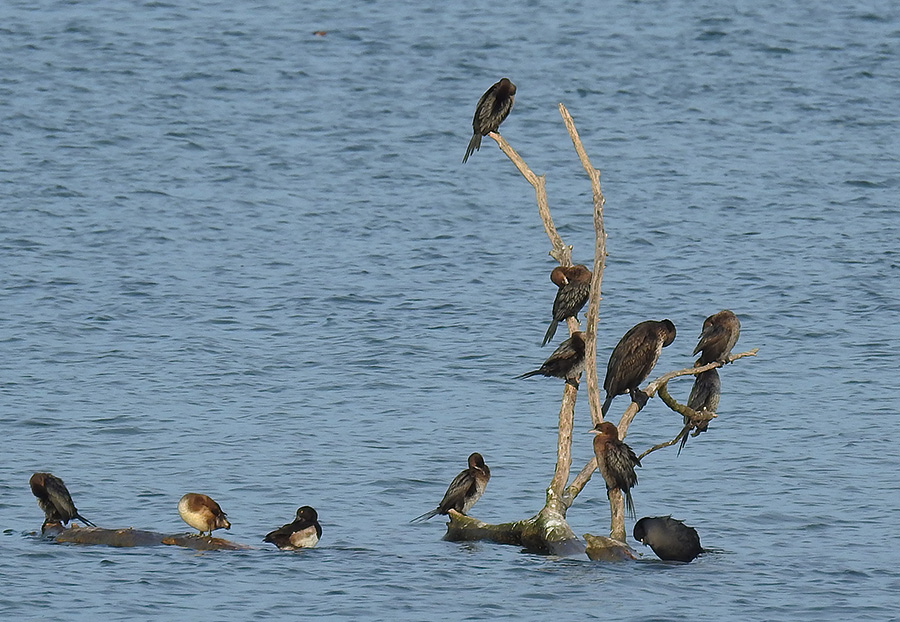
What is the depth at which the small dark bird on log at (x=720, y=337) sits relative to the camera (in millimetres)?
13555

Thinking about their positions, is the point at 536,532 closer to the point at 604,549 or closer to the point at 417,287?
the point at 604,549

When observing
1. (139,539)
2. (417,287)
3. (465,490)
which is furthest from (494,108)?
(417,287)

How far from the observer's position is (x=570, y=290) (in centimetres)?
1400

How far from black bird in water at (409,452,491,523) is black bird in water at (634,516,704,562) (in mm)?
1647

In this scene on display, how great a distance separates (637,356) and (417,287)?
40.2 feet

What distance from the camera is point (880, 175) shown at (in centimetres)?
3250

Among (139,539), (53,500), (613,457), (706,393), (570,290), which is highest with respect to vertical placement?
(570,290)

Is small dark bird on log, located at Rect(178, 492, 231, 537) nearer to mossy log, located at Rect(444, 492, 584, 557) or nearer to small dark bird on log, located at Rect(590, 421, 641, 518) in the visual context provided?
mossy log, located at Rect(444, 492, 584, 557)

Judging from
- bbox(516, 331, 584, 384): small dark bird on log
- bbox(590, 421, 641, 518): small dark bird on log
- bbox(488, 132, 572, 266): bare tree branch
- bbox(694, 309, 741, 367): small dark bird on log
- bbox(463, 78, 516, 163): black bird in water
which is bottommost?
bbox(590, 421, 641, 518): small dark bird on log

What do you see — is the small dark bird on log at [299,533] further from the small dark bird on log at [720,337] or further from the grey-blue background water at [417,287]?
the small dark bird on log at [720,337]

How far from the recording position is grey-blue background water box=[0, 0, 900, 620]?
13.8m

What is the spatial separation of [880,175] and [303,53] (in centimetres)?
1610

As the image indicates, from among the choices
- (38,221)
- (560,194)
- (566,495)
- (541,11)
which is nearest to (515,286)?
(560,194)

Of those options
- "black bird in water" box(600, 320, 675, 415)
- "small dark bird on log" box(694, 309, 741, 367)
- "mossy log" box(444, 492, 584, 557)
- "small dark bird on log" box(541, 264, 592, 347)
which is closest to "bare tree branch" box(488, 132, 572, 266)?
"small dark bird on log" box(541, 264, 592, 347)
